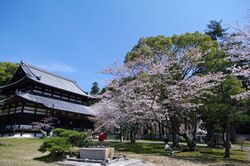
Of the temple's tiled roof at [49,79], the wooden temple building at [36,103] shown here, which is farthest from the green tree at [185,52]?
the temple's tiled roof at [49,79]

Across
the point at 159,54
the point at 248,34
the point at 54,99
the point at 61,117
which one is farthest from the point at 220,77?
the point at 54,99

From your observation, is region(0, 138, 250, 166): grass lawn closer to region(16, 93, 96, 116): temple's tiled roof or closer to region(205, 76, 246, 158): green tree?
region(205, 76, 246, 158): green tree

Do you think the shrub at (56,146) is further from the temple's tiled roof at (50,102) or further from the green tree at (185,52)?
the temple's tiled roof at (50,102)

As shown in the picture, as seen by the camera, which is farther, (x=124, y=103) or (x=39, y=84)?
(x=39, y=84)

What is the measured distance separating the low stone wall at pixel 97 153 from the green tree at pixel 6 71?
127 feet

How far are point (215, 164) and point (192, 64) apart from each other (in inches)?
428

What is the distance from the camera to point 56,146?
14172 millimetres

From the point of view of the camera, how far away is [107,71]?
25.1 metres

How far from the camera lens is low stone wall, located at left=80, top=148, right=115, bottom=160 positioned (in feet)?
43.7

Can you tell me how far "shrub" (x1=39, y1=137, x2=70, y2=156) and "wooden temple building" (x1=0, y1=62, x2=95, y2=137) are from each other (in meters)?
14.6

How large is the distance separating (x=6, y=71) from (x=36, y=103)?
26031 mm

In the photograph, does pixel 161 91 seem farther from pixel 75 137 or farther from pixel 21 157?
pixel 21 157

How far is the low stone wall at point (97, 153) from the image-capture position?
13316mm

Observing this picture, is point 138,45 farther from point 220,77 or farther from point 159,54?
point 220,77
